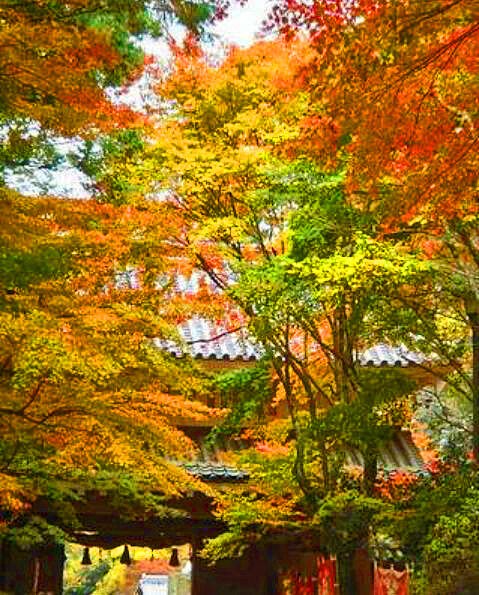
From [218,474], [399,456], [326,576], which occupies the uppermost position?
[399,456]

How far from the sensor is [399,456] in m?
16.8

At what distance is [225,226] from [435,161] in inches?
131

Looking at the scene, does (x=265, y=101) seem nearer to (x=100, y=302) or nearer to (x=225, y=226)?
(x=225, y=226)

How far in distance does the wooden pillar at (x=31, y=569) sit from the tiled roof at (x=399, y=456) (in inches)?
273

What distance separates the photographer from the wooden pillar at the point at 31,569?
50.1ft

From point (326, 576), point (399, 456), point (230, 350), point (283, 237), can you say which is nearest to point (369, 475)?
point (326, 576)

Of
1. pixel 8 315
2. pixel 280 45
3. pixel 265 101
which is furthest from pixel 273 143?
pixel 8 315

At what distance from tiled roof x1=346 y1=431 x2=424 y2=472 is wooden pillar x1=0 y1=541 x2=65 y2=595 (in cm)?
694

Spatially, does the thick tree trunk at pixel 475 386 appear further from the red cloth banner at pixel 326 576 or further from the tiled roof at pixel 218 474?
the tiled roof at pixel 218 474

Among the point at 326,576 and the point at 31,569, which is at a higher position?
the point at 31,569

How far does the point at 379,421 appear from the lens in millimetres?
9875

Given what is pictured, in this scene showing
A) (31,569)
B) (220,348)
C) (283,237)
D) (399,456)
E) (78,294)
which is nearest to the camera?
(78,294)

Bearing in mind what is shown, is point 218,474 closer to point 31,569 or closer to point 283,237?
point 31,569

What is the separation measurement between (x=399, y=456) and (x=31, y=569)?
8.40m
